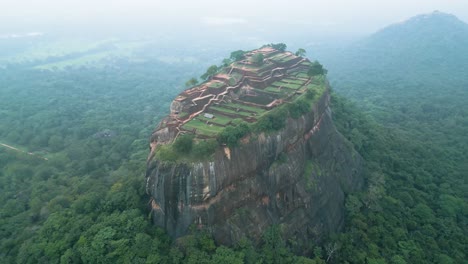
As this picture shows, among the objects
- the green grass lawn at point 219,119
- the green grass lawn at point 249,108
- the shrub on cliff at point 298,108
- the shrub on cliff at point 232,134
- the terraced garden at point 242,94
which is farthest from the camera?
the green grass lawn at point 249,108

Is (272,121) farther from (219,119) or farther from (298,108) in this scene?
(219,119)

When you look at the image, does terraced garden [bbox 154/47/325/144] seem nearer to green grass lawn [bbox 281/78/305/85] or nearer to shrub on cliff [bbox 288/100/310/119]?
green grass lawn [bbox 281/78/305/85]

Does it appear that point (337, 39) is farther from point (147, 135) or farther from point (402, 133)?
point (147, 135)

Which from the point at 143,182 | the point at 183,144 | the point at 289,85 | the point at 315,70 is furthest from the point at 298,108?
the point at 143,182

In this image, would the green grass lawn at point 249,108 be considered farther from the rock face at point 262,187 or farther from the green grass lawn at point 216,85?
the green grass lawn at point 216,85

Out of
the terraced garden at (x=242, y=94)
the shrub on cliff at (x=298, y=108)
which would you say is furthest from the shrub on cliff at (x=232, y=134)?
the shrub on cliff at (x=298, y=108)

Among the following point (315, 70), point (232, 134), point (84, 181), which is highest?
point (315, 70)

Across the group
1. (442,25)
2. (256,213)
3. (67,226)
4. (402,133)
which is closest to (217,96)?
(256,213)
